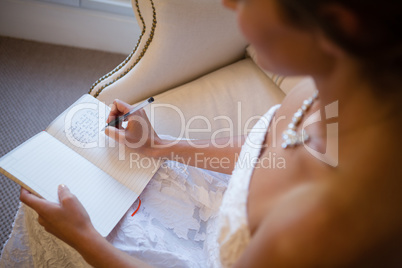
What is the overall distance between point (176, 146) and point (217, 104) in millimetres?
255

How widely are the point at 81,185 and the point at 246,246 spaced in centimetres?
40

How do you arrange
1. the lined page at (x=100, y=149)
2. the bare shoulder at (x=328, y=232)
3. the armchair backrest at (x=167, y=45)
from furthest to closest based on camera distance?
1. the armchair backrest at (x=167, y=45)
2. the lined page at (x=100, y=149)
3. the bare shoulder at (x=328, y=232)

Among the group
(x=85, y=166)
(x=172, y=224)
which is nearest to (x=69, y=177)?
(x=85, y=166)

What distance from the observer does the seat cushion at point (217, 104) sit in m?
1.05

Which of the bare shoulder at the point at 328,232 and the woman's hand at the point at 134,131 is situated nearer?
the bare shoulder at the point at 328,232

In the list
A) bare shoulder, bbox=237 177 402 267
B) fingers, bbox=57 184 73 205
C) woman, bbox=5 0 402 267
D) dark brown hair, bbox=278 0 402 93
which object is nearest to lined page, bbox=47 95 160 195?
fingers, bbox=57 184 73 205

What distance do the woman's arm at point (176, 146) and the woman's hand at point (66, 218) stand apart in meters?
0.23

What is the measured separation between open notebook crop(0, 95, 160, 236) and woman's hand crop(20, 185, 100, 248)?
30 mm

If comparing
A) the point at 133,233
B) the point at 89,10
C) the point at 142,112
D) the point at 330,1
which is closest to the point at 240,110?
the point at 142,112

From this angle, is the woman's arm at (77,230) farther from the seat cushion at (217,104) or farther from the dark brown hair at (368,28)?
the dark brown hair at (368,28)

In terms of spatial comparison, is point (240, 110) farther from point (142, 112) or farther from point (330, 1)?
point (330, 1)

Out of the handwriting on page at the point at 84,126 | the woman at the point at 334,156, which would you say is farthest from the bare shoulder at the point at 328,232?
the handwriting on page at the point at 84,126

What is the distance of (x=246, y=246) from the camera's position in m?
0.62

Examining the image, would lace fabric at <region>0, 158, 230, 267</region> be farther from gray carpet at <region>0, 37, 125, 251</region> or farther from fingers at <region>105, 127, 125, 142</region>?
gray carpet at <region>0, 37, 125, 251</region>
